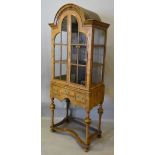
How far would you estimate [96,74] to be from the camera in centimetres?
175

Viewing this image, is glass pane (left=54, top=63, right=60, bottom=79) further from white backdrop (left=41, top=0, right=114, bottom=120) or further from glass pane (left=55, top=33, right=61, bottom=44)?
white backdrop (left=41, top=0, right=114, bottom=120)

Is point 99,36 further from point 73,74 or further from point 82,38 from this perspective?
point 73,74

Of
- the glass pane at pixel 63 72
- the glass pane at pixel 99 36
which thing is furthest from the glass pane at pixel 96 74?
the glass pane at pixel 63 72

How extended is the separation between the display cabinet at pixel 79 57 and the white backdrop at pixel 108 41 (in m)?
0.34

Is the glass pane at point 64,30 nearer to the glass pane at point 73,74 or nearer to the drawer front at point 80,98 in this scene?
the glass pane at point 73,74

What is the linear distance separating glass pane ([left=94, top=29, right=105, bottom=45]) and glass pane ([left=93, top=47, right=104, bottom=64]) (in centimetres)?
6

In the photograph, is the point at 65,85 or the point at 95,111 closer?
the point at 65,85

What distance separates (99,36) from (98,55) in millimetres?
176
